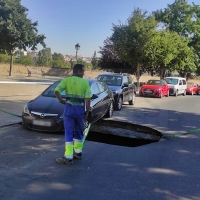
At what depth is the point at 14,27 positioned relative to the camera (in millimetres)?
29438

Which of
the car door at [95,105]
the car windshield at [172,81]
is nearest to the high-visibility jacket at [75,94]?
the car door at [95,105]

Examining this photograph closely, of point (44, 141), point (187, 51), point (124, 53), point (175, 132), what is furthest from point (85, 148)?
point (187, 51)

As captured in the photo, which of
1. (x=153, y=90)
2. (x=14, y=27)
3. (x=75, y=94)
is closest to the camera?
(x=75, y=94)

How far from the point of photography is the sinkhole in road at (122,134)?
299 inches

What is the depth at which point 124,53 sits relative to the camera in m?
24.4

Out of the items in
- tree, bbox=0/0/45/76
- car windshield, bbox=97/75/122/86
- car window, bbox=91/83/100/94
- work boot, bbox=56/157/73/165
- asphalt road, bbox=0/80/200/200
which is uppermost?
tree, bbox=0/0/45/76

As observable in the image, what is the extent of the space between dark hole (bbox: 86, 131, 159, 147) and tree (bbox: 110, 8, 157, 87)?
16.7 m

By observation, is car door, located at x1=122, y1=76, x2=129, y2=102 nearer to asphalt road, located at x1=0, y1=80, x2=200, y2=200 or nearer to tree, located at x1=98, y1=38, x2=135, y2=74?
asphalt road, located at x1=0, y1=80, x2=200, y2=200

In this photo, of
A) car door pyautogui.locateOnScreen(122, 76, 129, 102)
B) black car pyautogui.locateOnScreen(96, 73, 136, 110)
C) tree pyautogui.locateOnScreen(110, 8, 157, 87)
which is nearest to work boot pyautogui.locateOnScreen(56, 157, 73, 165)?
black car pyautogui.locateOnScreen(96, 73, 136, 110)

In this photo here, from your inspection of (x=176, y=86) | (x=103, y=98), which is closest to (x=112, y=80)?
(x=103, y=98)

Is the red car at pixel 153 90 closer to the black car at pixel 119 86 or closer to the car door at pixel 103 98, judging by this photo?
the black car at pixel 119 86

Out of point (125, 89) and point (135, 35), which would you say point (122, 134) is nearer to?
point (125, 89)

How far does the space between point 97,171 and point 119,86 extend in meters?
8.44

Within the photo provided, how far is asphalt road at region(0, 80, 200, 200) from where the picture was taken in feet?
12.8
